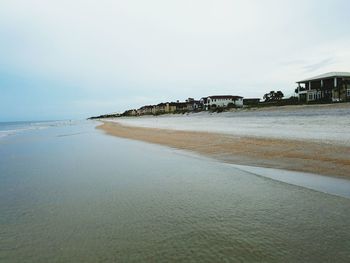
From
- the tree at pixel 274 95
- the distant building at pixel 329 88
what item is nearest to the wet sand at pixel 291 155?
the distant building at pixel 329 88

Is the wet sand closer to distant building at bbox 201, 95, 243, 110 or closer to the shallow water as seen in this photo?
the shallow water

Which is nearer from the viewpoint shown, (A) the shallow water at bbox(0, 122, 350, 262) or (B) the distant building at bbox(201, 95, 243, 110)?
(A) the shallow water at bbox(0, 122, 350, 262)

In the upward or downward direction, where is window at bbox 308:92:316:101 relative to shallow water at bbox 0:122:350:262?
upward

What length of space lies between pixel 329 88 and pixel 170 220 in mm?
62533

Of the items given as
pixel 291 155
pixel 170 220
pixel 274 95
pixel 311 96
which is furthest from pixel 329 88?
pixel 170 220

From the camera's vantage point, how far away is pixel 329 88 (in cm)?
5834

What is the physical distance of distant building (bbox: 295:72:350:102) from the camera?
5469 centimetres

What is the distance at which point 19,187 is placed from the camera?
7.70 m

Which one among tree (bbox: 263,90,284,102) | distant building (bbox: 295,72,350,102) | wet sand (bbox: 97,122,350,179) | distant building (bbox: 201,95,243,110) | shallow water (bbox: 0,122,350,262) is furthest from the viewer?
distant building (bbox: 201,95,243,110)

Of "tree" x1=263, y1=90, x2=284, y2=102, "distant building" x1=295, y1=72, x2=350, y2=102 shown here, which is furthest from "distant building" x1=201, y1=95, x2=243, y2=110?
"distant building" x1=295, y1=72, x2=350, y2=102

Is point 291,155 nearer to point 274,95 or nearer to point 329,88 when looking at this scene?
point 329,88

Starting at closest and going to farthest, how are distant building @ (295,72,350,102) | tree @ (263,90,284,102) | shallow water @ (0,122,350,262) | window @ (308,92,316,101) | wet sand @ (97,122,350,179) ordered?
1. shallow water @ (0,122,350,262)
2. wet sand @ (97,122,350,179)
3. distant building @ (295,72,350,102)
4. window @ (308,92,316,101)
5. tree @ (263,90,284,102)

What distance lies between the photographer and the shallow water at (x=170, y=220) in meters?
3.73

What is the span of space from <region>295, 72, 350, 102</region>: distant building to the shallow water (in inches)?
2116
